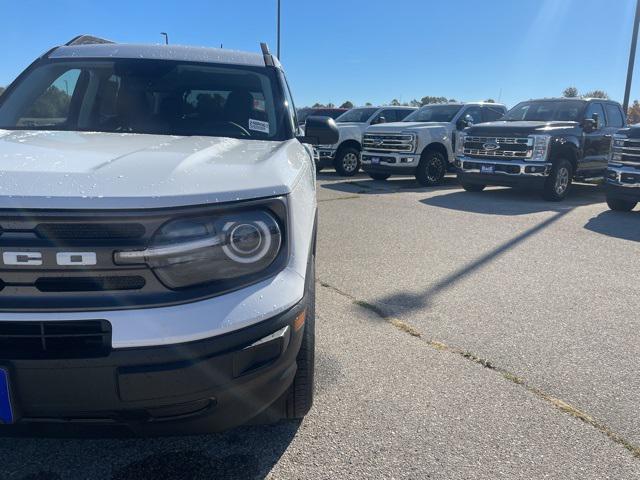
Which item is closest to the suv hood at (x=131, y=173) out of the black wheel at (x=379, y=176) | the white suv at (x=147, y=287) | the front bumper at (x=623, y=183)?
the white suv at (x=147, y=287)

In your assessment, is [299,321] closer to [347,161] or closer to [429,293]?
[429,293]

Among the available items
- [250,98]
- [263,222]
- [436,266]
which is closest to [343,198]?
[436,266]

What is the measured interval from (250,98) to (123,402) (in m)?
2.28

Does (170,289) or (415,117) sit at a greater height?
(415,117)

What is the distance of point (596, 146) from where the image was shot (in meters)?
10.7

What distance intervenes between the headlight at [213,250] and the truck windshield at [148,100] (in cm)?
144

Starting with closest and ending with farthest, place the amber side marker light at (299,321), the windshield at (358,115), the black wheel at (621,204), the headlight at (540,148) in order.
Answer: the amber side marker light at (299,321)
the black wheel at (621,204)
the headlight at (540,148)
the windshield at (358,115)

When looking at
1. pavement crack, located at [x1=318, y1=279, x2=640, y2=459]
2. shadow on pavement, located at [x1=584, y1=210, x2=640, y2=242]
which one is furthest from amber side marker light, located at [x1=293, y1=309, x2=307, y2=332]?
shadow on pavement, located at [x1=584, y1=210, x2=640, y2=242]

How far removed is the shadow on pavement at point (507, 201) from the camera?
9.02 m

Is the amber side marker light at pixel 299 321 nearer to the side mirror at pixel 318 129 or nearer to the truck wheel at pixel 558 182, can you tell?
the side mirror at pixel 318 129

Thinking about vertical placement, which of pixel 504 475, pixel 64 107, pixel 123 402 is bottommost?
pixel 504 475

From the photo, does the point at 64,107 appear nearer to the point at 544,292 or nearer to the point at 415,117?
the point at 544,292

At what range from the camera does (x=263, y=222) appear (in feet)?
6.17

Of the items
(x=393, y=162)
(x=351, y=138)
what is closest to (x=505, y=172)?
(x=393, y=162)
